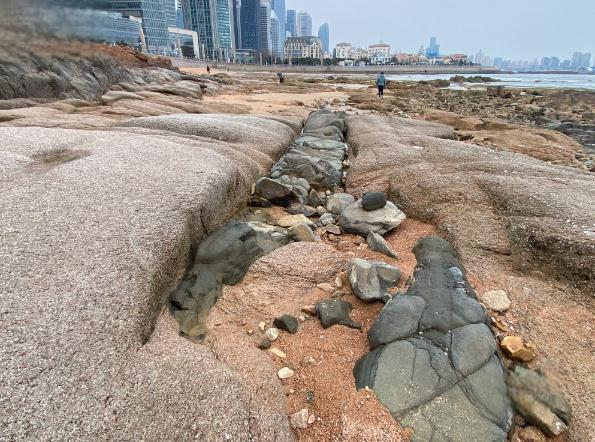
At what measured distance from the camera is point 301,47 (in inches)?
6220

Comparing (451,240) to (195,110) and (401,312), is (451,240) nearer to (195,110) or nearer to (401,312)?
(401,312)

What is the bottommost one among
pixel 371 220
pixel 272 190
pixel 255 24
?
pixel 371 220

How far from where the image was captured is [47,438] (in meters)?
2.14

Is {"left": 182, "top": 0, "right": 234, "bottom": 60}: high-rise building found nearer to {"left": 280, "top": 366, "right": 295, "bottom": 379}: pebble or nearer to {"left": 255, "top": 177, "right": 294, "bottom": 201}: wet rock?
{"left": 255, "top": 177, "right": 294, "bottom": 201}: wet rock

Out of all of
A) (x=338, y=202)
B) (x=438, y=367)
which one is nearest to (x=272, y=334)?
(x=438, y=367)

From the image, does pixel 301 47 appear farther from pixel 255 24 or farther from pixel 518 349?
pixel 518 349

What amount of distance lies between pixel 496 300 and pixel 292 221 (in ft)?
11.0

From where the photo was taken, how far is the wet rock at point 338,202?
6961 mm

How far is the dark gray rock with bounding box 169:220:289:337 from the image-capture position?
390 cm

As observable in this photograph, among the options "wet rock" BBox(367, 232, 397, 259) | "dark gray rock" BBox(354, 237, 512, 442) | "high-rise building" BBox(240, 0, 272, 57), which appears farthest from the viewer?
"high-rise building" BBox(240, 0, 272, 57)

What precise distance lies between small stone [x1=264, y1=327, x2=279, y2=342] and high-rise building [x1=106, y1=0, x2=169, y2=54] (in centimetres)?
3465

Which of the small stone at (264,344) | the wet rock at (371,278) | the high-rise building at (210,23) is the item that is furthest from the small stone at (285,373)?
the high-rise building at (210,23)

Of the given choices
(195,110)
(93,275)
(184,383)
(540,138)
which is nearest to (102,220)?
(93,275)

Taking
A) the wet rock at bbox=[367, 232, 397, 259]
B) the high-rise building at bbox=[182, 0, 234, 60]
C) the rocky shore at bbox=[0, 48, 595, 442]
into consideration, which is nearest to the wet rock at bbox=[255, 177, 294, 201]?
the rocky shore at bbox=[0, 48, 595, 442]
